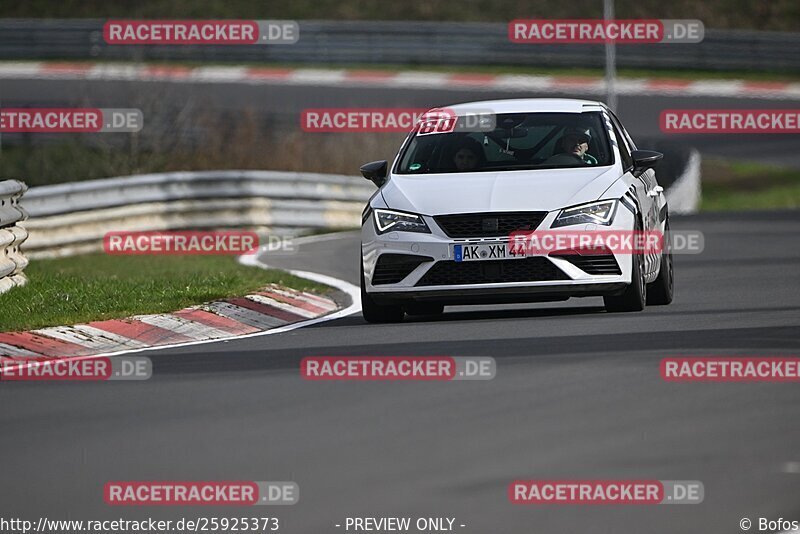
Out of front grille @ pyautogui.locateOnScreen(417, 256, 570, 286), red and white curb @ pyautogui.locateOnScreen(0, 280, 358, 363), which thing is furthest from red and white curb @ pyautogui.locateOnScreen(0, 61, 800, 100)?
front grille @ pyautogui.locateOnScreen(417, 256, 570, 286)

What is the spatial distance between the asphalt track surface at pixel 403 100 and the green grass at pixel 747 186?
56cm

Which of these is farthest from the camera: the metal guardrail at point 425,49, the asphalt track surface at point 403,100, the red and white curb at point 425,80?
the metal guardrail at point 425,49

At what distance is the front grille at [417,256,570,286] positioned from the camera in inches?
469

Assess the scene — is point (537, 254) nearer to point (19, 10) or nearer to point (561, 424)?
point (561, 424)

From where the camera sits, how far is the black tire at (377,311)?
41.0 feet

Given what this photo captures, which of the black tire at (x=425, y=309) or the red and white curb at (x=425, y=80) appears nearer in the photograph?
the black tire at (x=425, y=309)

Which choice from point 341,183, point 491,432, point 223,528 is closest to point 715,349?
point 491,432

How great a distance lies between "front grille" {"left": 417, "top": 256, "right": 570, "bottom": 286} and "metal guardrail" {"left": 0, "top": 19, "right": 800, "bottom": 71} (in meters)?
32.3

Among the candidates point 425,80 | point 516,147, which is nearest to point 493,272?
point 516,147

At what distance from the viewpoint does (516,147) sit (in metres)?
13.0

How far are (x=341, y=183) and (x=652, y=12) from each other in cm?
2543

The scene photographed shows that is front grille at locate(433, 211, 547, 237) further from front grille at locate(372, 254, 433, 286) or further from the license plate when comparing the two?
front grille at locate(372, 254, 433, 286)

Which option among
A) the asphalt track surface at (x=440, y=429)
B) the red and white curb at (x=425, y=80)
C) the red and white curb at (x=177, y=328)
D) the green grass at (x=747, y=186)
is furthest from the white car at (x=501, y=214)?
the red and white curb at (x=425, y=80)

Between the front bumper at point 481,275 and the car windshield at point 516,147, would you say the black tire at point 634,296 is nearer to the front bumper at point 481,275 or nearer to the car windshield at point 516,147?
the front bumper at point 481,275
